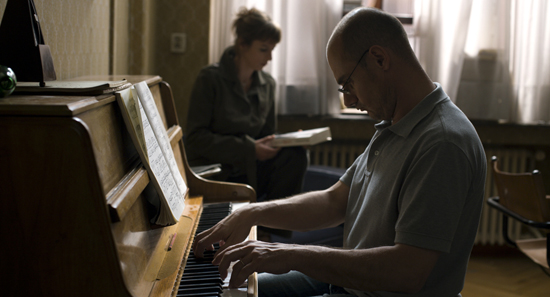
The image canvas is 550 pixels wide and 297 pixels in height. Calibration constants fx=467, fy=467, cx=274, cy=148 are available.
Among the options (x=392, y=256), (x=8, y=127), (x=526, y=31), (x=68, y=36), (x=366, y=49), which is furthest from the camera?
(x=526, y=31)

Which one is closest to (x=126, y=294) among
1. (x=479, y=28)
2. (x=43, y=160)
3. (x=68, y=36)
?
(x=43, y=160)

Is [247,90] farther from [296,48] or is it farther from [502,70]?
[502,70]

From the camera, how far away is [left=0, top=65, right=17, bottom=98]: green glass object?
791 mm

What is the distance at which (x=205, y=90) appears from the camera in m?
2.43

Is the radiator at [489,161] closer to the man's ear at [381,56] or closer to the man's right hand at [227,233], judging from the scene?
the man's right hand at [227,233]

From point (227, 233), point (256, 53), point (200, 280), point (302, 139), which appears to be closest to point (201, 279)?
point (200, 280)

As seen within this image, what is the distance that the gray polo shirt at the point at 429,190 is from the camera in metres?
0.98

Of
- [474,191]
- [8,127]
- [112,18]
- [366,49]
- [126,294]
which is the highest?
[112,18]

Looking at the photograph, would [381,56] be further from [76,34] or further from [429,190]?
[76,34]

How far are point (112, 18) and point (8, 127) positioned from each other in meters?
1.69

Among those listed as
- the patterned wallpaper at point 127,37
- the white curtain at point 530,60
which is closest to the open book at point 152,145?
the patterned wallpaper at point 127,37

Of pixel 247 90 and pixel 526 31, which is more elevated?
pixel 526 31

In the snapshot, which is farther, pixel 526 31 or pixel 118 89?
pixel 526 31

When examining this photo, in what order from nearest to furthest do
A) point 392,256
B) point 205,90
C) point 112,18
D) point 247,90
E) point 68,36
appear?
point 392,256, point 68,36, point 112,18, point 205,90, point 247,90
